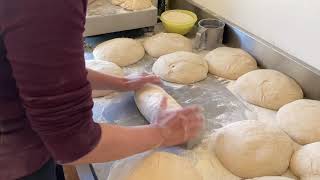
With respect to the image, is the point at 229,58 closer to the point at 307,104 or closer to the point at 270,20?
the point at 270,20

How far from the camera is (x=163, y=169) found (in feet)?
2.71

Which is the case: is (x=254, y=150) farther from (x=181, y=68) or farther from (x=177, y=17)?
(x=177, y=17)

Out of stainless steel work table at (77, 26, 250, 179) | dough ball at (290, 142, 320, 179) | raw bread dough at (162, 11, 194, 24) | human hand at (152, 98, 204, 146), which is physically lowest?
stainless steel work table at (77, 26, 250, 179)

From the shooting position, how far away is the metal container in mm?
1503

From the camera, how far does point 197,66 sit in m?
1.32

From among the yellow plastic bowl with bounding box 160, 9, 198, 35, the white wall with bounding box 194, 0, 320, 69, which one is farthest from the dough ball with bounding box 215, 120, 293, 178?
the yellow plastic bowl with bounding box 160, 9, 198, 35

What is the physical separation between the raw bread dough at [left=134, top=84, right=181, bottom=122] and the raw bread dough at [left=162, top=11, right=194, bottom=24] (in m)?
0.65

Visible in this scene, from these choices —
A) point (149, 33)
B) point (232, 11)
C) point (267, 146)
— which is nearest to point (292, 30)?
point (232, 11)

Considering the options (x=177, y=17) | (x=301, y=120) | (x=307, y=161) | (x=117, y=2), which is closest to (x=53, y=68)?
(x=307, y=161)

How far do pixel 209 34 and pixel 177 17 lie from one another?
0.88 feet

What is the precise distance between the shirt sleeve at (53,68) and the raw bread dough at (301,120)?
728 millimetres

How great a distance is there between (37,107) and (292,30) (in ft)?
3.61

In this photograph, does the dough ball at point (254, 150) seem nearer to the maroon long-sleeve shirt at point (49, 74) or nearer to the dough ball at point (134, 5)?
the maroon long-sleeve shirt at point (49, 74)

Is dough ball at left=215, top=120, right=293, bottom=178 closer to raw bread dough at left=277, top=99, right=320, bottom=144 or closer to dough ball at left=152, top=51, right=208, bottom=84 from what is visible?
raw bread dough at left=277, top=99, right=320, bottom=144
